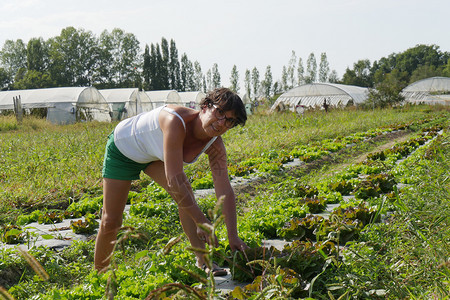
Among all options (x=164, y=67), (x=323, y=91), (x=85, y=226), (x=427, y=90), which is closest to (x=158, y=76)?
(x=164, y=67)

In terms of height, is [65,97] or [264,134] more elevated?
[65,97]

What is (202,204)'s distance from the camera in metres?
4.55

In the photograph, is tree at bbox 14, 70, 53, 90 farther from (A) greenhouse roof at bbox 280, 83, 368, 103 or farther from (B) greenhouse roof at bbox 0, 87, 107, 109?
(A) greenhouse roof at bbox 280, 83, 368, 103

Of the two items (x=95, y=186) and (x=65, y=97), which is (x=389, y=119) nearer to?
(x=95, y=186)

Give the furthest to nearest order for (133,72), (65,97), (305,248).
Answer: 1. (133,72)
2. (65,97)
3. (305,248)

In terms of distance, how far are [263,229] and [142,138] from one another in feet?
4.68

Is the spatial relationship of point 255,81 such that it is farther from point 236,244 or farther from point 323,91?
point 236,244

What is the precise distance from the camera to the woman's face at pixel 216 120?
2363 millimetres

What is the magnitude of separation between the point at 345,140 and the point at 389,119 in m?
9.01

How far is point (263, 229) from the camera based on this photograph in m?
3.52

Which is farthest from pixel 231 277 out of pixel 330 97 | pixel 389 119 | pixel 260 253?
pixel 330 97

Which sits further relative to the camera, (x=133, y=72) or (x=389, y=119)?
(x=133, y=72)

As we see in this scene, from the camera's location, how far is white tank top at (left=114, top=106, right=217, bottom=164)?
103 inches

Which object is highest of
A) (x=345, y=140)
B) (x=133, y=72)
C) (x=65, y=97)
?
(x=133, y=72)
